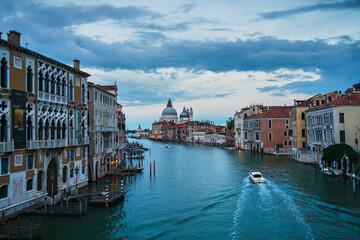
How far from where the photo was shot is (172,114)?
182 meters

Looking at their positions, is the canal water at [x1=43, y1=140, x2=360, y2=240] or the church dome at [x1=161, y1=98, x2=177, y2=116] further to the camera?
the church dome at [x1=161, y1=98, x2=177, y2=116]

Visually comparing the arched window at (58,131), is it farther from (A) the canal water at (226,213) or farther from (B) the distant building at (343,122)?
(B) the distant building at (343,122)

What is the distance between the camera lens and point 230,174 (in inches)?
1246

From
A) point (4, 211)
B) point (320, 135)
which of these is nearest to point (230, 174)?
point (320, 135)

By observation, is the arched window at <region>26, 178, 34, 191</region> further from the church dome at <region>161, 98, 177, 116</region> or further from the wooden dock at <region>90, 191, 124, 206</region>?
the church dome at <region>161, 98, 177, 116</region>

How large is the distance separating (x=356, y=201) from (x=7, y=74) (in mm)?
21793

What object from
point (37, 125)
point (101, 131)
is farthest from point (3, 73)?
point (101, 131)

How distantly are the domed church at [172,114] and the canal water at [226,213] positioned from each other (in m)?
149

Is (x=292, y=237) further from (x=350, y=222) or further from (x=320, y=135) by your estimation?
(x=320, y=135)

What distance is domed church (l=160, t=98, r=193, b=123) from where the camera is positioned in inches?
6905

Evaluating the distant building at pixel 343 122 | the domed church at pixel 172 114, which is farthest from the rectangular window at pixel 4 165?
the domed church at pixel 172 114

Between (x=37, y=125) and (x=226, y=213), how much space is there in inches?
486

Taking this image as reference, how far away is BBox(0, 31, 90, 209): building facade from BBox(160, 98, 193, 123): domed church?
153 meters

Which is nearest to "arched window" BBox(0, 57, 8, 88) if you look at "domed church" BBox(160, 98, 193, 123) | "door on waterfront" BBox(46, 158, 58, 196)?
"door on waterfront" BBox(46, 158, 58, 196)
